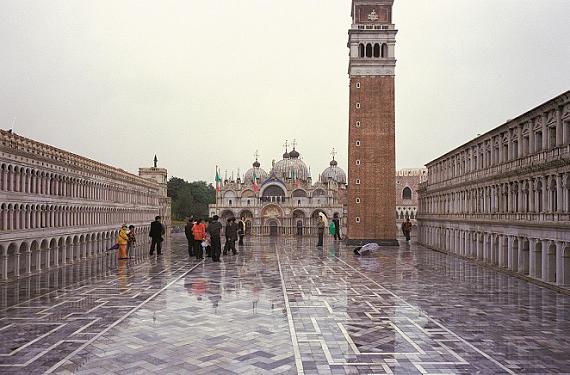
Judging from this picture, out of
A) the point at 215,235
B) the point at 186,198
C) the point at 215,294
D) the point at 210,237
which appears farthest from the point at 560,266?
the point at 186,198

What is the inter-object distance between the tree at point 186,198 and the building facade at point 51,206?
170 feet

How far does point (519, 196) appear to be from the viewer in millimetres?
22750

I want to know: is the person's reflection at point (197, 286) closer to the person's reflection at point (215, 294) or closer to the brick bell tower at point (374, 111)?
the person's reflection at point (215, 294)

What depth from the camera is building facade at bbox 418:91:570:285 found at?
62.2 feet

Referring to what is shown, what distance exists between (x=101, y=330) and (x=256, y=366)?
4372 mm

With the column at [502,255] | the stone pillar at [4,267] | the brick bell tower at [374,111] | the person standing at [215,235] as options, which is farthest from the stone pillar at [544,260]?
the brick bell tower at [374,111]

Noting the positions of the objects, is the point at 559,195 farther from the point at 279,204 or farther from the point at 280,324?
the point at 279,204

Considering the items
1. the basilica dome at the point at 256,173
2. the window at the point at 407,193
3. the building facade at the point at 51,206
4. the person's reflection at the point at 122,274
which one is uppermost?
the basilica dome at the point at 256,173

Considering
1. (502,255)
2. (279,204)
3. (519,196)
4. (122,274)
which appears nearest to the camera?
(122,274)

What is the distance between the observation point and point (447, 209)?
3631cm

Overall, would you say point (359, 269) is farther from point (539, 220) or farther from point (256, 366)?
point (256, 366)

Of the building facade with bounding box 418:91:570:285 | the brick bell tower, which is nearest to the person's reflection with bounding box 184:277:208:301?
the building facade with bounding box 418:91:570:285

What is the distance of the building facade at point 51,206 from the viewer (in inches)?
807

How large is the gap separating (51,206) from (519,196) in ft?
67.4
